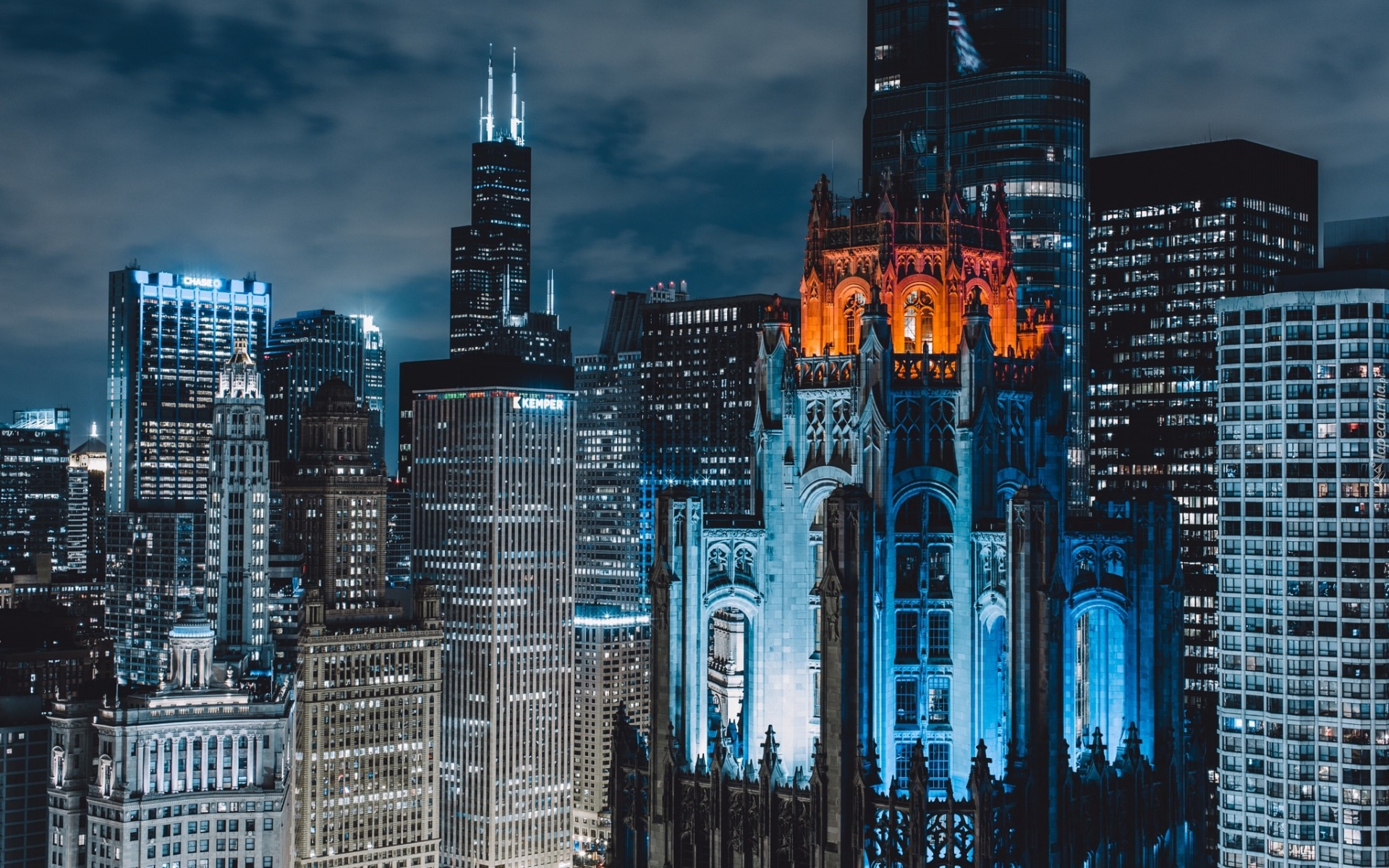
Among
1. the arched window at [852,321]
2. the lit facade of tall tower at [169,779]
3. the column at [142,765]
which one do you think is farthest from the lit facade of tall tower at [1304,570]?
the column at [142,765]

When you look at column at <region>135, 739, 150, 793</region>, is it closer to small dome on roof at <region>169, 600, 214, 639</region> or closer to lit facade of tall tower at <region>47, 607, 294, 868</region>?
lit facade of tall tower at <region>47, 607, 294, 868</region>

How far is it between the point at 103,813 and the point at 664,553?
4968 inches

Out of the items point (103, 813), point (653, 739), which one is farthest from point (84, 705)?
point (653, 739)

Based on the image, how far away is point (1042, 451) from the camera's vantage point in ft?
200

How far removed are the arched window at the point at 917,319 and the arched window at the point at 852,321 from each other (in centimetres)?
164

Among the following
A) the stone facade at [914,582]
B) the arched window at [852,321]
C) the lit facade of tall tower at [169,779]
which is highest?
the arched window at [852,321]

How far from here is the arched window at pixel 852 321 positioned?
61438 mm

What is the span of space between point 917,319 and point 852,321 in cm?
231

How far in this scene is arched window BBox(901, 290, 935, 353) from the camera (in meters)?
61.0

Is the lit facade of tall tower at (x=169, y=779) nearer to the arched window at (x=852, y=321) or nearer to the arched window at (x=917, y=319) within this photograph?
the arched window at (x=852, y=321)

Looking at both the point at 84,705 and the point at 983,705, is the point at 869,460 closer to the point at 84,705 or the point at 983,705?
the point at 983,705

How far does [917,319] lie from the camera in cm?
6116

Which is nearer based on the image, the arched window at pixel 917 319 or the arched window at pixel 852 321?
the arched window at pixel 917 319

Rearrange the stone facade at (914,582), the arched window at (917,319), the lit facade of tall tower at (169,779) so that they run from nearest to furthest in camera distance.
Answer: the stone facade at (914,582) → the arched window at (917,319) → the lit facade of tall tower at (169,779)
